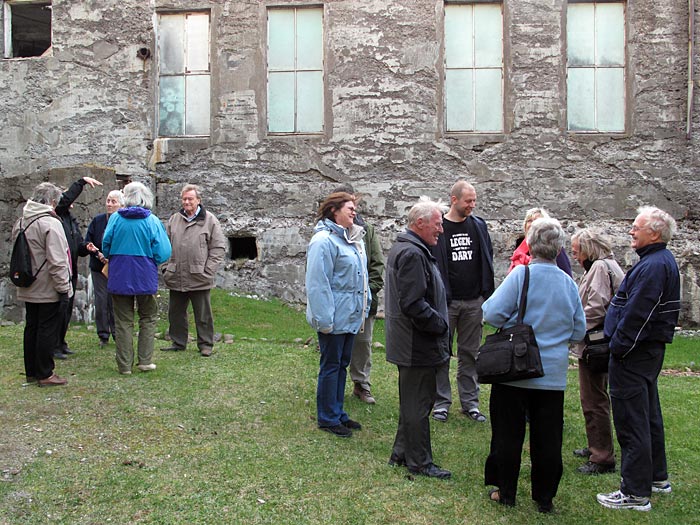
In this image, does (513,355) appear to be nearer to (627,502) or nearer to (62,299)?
(627,502)

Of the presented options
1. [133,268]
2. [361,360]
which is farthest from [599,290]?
[133,268]

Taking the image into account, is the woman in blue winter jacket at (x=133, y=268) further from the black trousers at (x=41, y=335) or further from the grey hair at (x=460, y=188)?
the grey hair at (x=460, y=188)

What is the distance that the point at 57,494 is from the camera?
4.43 m

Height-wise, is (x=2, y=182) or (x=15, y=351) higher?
(x=2, y=182)

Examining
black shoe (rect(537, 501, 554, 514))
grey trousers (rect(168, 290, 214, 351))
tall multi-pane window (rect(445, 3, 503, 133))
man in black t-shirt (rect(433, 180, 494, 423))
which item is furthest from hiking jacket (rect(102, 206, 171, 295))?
A: tall multi-pane window (rect(445, 3, 503, 133))

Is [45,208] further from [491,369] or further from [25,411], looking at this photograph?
[491,369]

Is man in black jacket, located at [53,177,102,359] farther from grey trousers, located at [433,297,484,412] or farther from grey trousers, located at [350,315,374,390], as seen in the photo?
grey trousers, located at [433,297,484,412]

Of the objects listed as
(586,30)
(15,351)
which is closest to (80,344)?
(15,351)

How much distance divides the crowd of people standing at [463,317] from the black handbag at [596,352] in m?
0.05

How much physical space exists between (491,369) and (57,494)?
8.84 ft

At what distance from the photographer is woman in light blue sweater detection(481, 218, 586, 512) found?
446cm

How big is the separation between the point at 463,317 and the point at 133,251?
3.16 m

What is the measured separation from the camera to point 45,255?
6.56 meters

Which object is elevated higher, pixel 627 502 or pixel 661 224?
pixel 661 224
